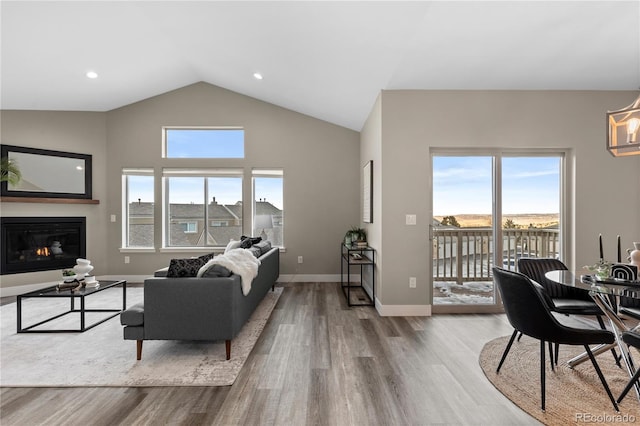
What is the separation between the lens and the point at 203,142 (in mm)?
5555

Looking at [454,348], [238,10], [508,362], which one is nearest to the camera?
[508,362]

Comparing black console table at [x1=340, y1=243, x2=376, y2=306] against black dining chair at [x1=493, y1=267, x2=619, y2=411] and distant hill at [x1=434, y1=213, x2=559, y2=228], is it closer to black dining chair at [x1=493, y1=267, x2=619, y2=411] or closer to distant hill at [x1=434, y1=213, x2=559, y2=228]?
distant hill at [x1=434, y1=213, x2=559, y2=228]

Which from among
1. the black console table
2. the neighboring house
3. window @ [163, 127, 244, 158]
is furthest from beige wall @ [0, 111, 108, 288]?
the black console table

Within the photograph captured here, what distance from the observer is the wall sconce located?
1.98 meters

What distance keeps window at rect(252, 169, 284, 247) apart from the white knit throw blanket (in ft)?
7.73

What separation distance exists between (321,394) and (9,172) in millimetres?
5652

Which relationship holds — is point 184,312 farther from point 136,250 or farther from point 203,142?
point 203,142

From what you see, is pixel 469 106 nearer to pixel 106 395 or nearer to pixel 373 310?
pixel 373 310

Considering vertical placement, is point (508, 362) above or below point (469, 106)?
below

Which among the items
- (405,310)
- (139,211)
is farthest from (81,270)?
(405,310)

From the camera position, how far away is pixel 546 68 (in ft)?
10.3

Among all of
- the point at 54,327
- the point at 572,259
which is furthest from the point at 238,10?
the point at 572,259

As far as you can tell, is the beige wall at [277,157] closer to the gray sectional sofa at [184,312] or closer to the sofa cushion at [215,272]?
the sofa cushion at [215,272]

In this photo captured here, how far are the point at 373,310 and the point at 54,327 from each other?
3.55 meters
